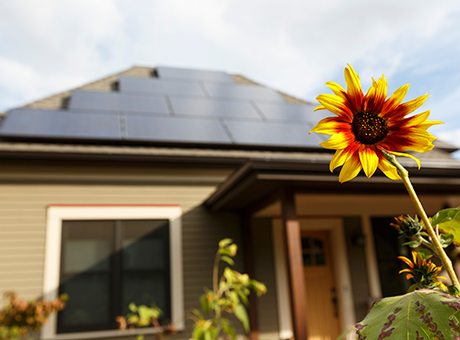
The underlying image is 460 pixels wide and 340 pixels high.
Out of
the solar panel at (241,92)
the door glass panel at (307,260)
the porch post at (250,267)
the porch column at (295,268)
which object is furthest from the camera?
the solar panel at (241,92)

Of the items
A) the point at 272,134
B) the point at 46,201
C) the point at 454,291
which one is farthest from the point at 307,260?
the point at 454,291

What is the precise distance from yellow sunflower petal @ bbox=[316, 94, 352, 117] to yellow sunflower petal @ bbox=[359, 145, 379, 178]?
0.07 m

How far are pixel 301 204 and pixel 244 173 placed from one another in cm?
187

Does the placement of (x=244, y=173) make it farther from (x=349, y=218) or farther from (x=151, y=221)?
(x=349, y=218)

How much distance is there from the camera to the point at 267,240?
6.30 m

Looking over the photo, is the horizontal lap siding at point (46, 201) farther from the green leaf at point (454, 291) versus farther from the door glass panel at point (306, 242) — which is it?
the green leaf at point (454, 291)

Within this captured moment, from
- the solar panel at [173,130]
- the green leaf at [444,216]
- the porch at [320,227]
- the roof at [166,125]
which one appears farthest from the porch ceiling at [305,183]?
the green leaf at [444,216]

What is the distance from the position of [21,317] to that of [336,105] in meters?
5.20

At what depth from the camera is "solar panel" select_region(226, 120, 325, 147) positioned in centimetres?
654

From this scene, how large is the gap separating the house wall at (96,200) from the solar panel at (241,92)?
257cm

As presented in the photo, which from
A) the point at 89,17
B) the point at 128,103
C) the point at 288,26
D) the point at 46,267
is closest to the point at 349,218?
the point at 288,26

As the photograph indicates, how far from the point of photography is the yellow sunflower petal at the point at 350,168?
1.89ft

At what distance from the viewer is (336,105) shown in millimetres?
608

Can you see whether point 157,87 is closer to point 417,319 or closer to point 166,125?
point 166,125
